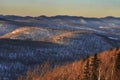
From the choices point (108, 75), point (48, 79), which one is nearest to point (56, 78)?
point (48, 79)

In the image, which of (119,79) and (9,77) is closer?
(119,79)

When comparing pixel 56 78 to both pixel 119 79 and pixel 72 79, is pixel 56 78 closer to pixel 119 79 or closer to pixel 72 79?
pixel 72 79

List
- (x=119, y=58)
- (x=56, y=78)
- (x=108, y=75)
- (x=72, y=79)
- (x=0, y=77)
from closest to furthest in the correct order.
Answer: (x=119, y=58)
(x=108, y=75)
(x=72, y=79)
(x=56, y=78)
(x=0, y=77)

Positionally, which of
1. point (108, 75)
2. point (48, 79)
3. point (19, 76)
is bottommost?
point (19, 76)

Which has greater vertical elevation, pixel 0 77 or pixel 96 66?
pixel 96 66

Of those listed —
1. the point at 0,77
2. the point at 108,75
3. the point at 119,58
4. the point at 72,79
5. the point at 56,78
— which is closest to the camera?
the point at 119,58

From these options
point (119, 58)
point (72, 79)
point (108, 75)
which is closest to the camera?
point (119, 58)

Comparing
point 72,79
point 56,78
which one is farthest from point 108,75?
point 56,78

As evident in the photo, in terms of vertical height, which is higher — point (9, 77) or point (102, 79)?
point (102, 79)

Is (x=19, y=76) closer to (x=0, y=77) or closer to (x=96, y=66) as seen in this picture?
(x=0, y=77)
